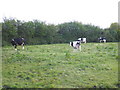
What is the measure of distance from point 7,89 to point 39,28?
17882mm

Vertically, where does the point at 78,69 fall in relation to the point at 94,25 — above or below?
below

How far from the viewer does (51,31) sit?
23672 mm

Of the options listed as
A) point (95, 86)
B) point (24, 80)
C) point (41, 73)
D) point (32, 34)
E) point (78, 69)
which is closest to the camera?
point (95, 86)

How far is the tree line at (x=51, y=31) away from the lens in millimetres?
20620

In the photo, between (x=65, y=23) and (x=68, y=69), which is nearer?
(x=68, y=69)

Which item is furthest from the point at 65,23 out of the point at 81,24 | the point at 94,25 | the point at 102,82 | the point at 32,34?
the point at 102,82

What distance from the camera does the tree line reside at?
2062 cm

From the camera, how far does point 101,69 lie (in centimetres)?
708

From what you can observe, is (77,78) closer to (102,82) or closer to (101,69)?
(102,82)

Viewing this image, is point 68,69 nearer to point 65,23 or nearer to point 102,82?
point 102,82

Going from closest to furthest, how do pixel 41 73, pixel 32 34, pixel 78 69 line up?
pixel 41 73, pixel 78 69, pixel 32 34

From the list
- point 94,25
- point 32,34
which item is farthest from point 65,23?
point 32,34

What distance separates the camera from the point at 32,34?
22094 millimetres

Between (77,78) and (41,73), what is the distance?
132 cm
